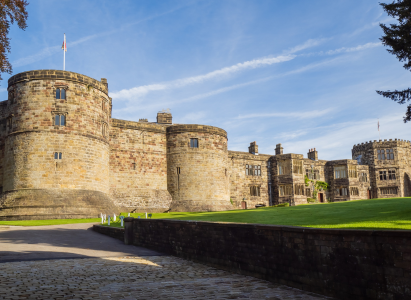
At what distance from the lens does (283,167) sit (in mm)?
53750

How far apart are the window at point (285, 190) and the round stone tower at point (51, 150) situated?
2740cm

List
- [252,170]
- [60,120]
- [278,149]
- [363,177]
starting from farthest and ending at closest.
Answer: [363,177]
[278,149]
[252,170]
[60,120]

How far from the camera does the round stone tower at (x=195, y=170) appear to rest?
40219mm

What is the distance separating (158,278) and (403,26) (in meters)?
→ 13.5

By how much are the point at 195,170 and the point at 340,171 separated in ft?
95.1

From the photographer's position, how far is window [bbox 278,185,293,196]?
173 feet

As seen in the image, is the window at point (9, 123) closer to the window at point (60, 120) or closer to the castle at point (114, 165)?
the castle at point (114, 165)

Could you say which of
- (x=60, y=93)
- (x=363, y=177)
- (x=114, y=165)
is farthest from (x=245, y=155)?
(x=60, y=93)

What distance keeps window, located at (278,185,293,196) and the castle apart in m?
0.14

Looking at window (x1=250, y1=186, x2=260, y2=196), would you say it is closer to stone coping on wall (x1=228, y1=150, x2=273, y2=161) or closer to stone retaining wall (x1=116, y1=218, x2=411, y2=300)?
stone coping on wall (x1=228, y1=150, x2=273, y2=161)

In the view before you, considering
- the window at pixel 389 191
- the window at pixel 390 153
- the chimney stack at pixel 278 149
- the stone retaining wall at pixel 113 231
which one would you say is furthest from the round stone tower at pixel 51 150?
the window at pixel 390 153

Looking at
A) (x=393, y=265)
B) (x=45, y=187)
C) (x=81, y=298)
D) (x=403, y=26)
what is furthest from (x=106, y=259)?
(x=45, y=187)

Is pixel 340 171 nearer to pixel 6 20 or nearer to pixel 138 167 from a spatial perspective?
pixel 138 167

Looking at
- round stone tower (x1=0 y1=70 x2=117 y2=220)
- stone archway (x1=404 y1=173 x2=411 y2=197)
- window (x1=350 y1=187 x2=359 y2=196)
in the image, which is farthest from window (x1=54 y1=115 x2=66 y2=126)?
stone archway (x1=404 y1=173 x2=411 y2=197)
